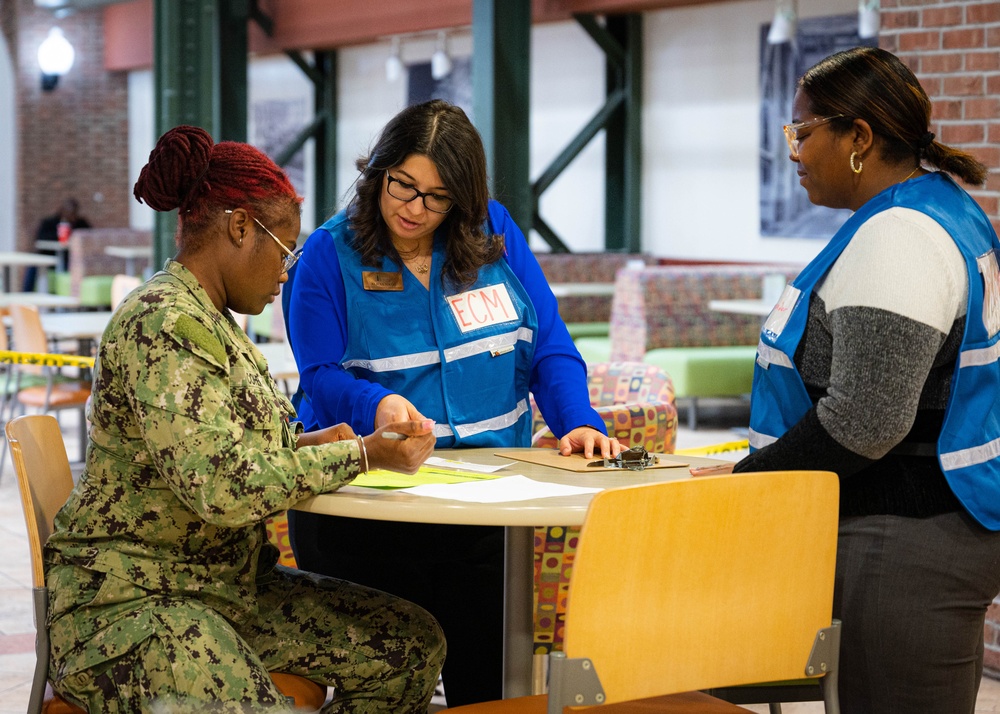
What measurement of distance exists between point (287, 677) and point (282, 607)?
0.13 m

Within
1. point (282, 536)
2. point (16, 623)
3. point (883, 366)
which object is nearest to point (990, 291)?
point (883, 366)

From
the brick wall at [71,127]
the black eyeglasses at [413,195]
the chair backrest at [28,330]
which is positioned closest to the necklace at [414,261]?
the black eyeglasses at [413,195]

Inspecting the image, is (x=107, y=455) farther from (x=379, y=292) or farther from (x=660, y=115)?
(x=660, y=115)

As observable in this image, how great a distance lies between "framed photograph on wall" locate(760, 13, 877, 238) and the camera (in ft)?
31.5

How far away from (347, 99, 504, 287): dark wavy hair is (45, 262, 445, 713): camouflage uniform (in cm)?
53

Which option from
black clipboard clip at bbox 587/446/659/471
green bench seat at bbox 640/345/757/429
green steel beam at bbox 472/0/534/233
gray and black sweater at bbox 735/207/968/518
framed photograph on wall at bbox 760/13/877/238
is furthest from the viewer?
framed photograph on wall at bbox 760/13/877/238

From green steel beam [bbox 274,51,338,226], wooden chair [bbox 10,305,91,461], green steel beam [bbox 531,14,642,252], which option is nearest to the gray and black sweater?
wooden chair [bbox 10,305,91,461]

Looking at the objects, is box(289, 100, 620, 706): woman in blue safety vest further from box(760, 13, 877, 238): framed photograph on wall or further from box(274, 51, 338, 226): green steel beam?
box(274, 51, 338, 226): green steel beam

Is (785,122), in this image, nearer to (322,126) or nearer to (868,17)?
(868,17)

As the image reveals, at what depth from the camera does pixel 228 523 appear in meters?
1.84

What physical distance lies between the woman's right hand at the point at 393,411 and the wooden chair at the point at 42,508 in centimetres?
46

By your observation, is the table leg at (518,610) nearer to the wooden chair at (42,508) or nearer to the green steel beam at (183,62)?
the wooden chair at (42,508)

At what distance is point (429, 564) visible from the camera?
2527 millimetres

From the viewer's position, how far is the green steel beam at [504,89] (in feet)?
24.5
